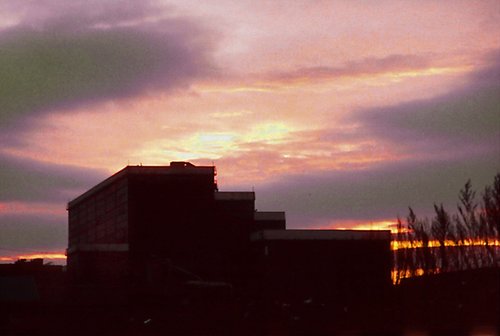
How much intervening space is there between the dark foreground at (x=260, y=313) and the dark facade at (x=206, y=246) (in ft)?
20.3

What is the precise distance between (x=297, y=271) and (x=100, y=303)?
1881 cm

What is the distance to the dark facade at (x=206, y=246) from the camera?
245 feet

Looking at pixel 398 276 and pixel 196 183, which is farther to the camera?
pixel 196 183

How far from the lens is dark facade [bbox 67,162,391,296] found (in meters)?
74.6

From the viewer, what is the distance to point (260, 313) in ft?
167

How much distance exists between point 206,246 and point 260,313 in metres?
28.3

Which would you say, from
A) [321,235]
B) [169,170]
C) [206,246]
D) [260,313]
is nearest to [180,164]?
[169,170]

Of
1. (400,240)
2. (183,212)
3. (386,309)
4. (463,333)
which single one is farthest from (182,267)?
(463,333)

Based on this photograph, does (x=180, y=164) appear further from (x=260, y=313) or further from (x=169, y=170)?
(x=260, y=313)

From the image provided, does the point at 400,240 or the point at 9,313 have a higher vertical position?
the point at 400,240

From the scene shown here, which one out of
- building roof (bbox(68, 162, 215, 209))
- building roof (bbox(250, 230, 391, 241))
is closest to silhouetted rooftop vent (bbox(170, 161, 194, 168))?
building roof (bbox(68, 162, 215, 209))

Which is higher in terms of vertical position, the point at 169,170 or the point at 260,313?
the point at 169,170

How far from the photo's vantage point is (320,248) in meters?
75.5

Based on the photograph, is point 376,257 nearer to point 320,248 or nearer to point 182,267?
point 320,248
